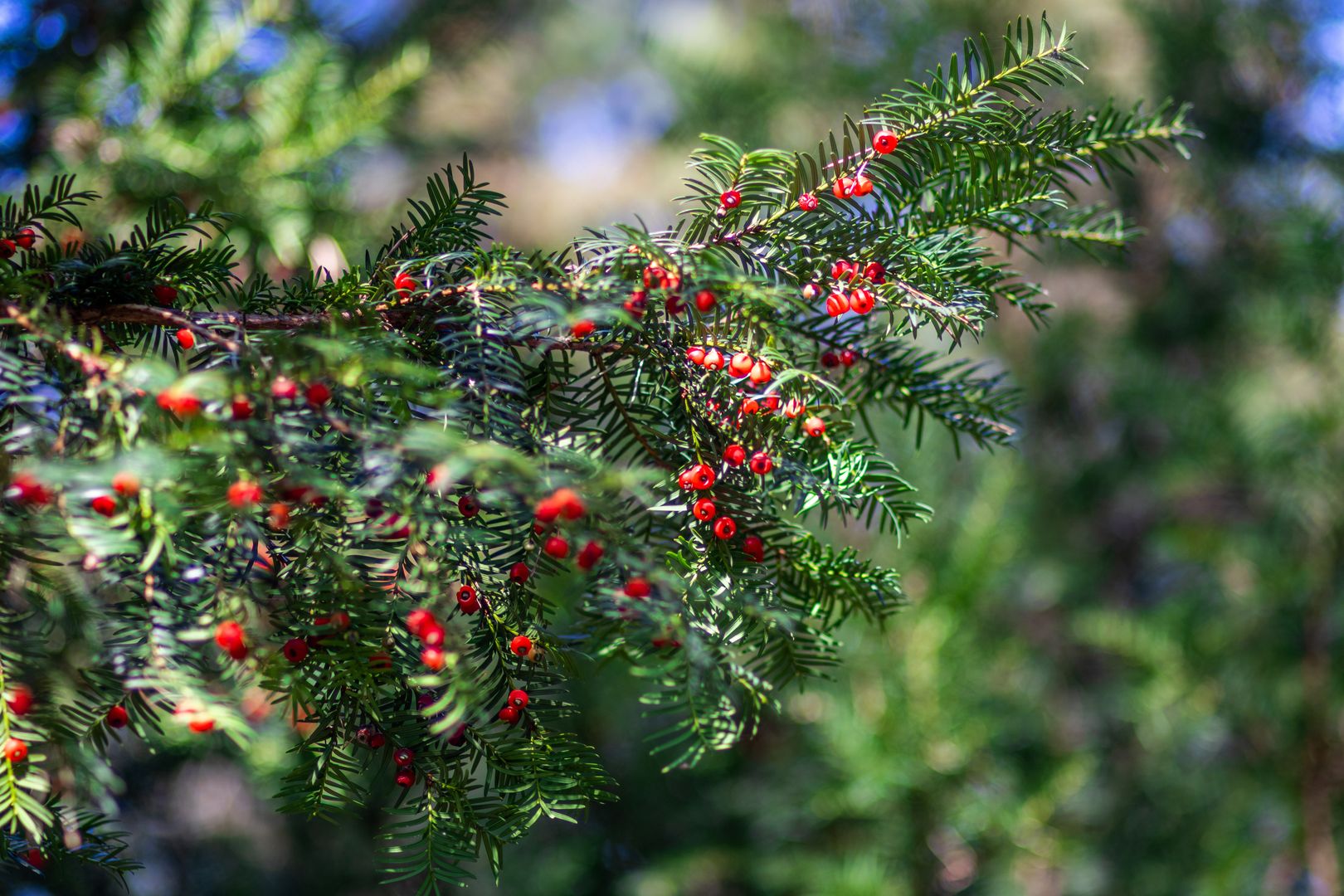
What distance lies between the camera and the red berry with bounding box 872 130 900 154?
0.51 meters

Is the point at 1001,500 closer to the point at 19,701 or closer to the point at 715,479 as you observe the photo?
the point at 715,479

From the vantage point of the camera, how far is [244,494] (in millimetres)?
373

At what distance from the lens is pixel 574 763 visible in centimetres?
50

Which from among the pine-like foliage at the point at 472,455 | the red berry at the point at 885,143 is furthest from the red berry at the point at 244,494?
the red berry at the point at 885,143

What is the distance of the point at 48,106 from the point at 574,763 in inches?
48.9

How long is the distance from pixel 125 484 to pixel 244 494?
0.15 ft

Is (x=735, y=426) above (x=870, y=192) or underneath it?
underneath

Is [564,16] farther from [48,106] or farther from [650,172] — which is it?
[48,106]

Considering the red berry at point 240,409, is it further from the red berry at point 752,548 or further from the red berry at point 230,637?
the red berry at point 752,548

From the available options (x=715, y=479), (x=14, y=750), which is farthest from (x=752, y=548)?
(x=14, y=750)

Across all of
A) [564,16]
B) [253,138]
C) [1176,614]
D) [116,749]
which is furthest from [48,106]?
[564,16]

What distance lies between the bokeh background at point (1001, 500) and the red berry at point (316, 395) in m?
0.82

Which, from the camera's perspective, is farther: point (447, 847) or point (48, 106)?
point (48, 106)

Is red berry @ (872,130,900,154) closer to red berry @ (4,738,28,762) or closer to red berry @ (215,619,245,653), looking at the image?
red berry @ (215,619,245,653)
